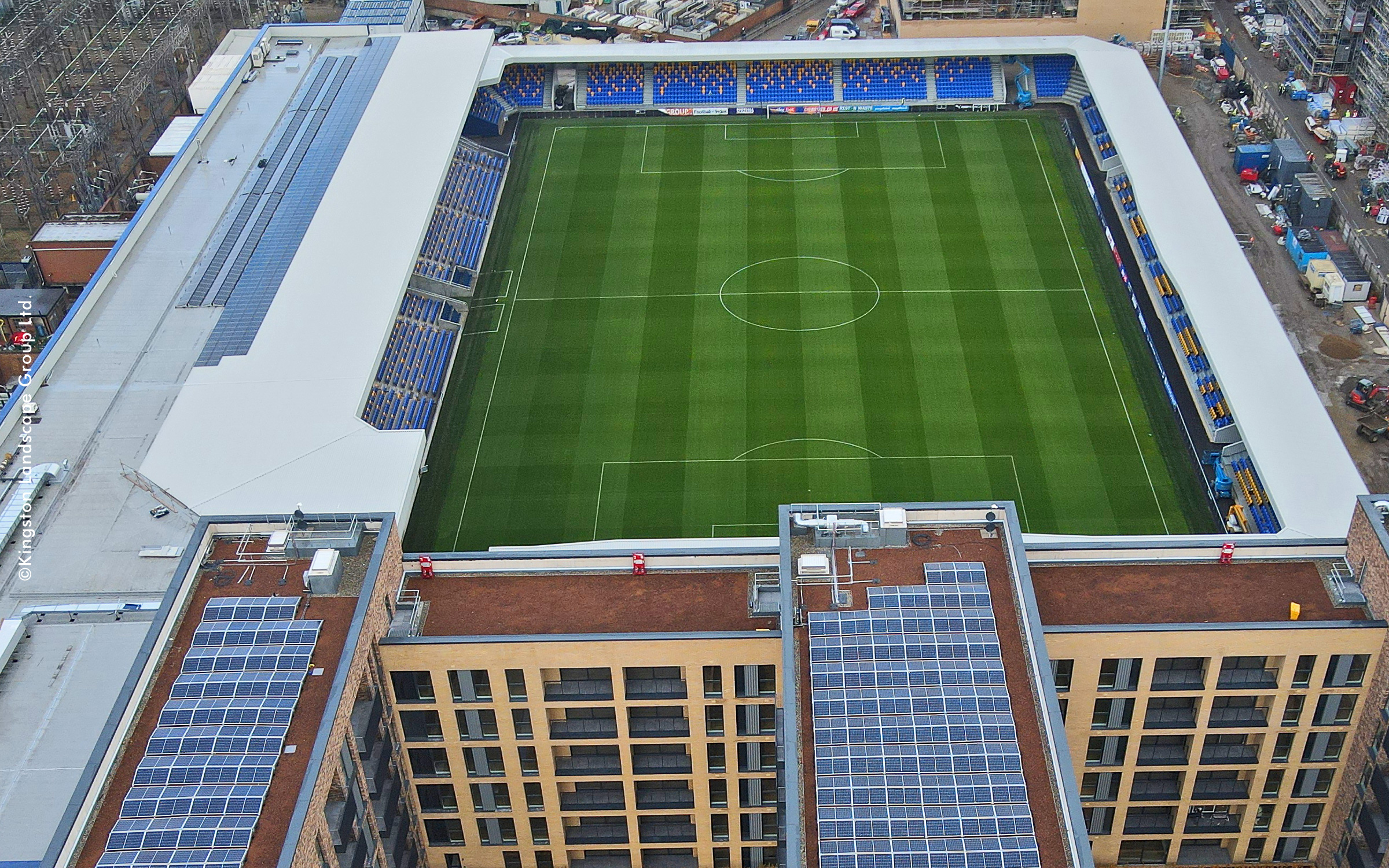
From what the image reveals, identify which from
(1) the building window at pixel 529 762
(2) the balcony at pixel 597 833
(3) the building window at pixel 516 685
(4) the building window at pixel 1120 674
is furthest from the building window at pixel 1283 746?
(3) the building window at pixel 516 685

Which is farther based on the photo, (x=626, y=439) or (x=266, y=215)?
(x=266, y=215)

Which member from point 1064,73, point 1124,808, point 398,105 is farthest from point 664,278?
point 1124,808

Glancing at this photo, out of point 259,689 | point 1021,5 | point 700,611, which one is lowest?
point 259,689

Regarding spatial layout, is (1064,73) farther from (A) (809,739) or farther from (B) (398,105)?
(A) (809,739)

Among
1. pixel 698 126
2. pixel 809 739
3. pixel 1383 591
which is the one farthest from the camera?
pixel 698 126

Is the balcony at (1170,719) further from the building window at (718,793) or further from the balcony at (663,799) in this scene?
the balcony at (663,799)

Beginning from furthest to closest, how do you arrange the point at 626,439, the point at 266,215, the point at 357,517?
the point at 266,215 → the point at 626,439 → the point at 357,517

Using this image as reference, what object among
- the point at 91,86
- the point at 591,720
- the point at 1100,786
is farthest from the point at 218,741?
the point at 91,86
